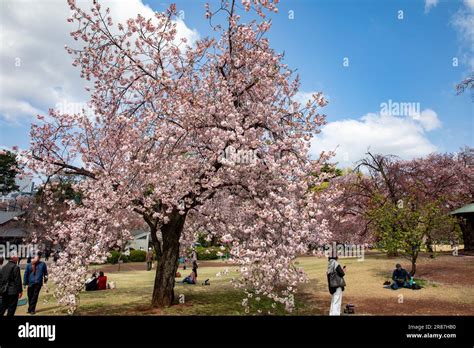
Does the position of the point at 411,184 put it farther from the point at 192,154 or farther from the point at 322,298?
the point at 192,154

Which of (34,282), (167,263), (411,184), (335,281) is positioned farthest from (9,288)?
(411,184)

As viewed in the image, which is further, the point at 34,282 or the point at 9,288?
the point at 34,282

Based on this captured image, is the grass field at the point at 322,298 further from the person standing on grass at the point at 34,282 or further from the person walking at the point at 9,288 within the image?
the person walking at the point at 9,288

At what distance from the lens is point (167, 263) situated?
14.1 meters

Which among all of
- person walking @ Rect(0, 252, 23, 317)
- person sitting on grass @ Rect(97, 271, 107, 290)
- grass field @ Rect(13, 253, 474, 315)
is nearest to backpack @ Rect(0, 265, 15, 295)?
person walking @ Rect(0, 252, 23, 317)

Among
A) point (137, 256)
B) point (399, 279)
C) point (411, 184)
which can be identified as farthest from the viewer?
point (137, 256)

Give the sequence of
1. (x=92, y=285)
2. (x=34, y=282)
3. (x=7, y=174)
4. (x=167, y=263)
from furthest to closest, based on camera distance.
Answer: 1. (x=7, y=174)
2. (x=92, y=285)
3. (x=167, y=263)
4. (x=34, y=282)

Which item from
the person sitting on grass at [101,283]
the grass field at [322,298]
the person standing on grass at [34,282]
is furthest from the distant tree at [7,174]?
the person standing on grass at [34,282]

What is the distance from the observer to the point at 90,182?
45.1 feet

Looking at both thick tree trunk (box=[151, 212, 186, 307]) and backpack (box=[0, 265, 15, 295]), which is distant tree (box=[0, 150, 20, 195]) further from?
thick tree trunk (box=[151, 212, 186, 307])

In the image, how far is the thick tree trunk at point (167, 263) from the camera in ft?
46.3

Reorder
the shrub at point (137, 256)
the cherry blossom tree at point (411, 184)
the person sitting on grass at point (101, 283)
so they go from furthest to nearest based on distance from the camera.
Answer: the shrub at point (137, 256), the cherry blossom tree at point (411, 184), the person sitting on grass at point (101, 283)

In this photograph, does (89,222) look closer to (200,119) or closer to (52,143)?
(52,143)

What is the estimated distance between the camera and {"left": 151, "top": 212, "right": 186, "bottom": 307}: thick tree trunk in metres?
14.1
